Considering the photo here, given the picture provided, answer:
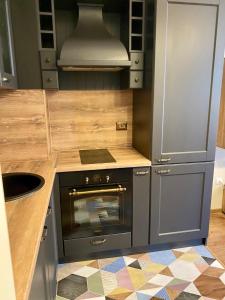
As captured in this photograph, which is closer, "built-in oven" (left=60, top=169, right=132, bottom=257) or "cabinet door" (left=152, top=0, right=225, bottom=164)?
"cabinet door" (left=152, top=0, right=225, bottom=164)

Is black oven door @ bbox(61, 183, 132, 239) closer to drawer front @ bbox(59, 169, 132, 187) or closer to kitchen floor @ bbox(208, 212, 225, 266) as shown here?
drawer front @ bbox(59, 169, 132, 187)

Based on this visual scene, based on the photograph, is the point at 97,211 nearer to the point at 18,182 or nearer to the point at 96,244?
the point at 96,244

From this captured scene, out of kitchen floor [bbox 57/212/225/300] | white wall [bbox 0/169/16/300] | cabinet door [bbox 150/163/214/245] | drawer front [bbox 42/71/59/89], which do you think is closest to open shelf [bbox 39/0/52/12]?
drawer front [bbox 42/71/59/89]

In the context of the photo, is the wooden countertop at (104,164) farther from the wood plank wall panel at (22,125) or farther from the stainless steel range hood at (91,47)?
the stainless steel range hood at (91,47)

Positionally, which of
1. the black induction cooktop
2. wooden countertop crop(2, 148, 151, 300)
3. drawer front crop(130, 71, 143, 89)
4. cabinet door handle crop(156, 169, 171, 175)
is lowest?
cabinet door handle crop(156, 169, 171, 175)

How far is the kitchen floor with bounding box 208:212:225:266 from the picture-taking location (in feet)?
7.22

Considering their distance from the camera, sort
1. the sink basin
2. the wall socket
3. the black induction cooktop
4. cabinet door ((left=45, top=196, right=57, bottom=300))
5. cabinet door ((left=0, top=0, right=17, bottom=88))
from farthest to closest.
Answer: the wall socket
the black induction cooktop
the sink basin
cabinet door ((left=0, top=0, right=17, bottom=88))
cabinet door ((left=45, top=196, right=57, bottom=300))

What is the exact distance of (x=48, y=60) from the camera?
6.06 ft

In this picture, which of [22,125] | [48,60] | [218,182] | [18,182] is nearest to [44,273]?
[18,182]

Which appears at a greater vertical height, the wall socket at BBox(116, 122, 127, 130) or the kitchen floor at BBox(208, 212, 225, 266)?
the wall socket at BBox(116, 122, 127, 130)

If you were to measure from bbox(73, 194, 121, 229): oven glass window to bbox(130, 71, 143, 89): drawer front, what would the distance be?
0.94 meters

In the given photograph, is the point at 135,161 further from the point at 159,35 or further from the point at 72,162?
the point at 159,35

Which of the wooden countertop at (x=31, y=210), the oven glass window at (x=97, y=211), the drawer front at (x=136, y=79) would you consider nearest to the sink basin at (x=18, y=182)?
the wooden countertop at (x=31, y=210)

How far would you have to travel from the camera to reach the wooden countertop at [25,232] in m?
0.73
